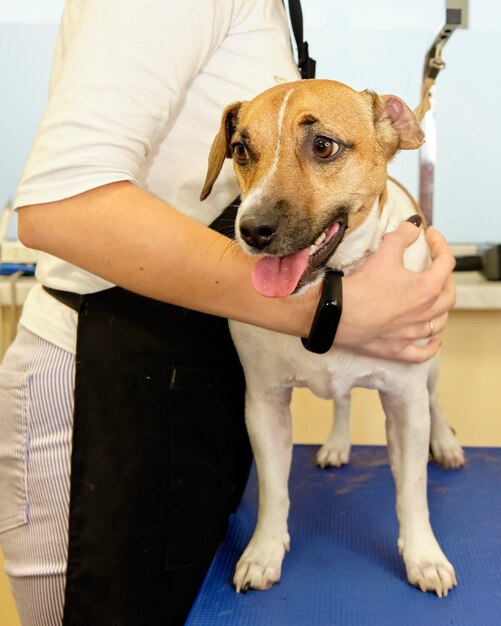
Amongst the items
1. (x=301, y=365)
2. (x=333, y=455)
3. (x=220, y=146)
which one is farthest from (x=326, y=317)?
(x=333, y=455)

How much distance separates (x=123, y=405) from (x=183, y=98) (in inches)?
16.7

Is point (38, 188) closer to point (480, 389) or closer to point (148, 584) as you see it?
point (148, 584)

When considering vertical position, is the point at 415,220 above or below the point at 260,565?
above

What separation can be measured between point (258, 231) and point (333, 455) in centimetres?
82

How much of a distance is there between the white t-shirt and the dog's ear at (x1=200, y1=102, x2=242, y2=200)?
0.04m

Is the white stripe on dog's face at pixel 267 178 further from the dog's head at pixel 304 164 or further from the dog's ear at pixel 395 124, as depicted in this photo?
the dog's ear at pixel 395 124

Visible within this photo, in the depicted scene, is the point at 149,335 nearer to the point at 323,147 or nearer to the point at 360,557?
the point at 323,147

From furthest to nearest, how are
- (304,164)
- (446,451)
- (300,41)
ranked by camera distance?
(446,451) → (300,41) → (304,164)

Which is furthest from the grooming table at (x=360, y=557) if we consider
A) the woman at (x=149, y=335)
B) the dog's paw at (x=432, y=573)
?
the woman at (x=149, y=335)

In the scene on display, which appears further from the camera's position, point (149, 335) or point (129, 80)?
point (149, 335)

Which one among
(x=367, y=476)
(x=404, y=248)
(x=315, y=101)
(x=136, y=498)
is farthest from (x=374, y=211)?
(x=367, y=476)

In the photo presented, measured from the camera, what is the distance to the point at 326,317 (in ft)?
2.92

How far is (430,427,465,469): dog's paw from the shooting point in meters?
1.50

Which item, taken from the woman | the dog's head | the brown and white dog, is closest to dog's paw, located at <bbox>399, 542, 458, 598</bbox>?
the brown and white dog
